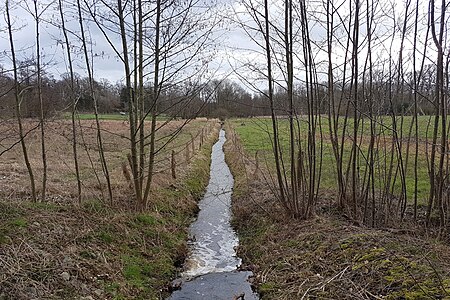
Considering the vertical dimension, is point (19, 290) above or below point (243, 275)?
above

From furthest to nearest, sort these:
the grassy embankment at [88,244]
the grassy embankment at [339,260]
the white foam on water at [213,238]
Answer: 1. the white foam on water at [213,238]
2. the grassy embankment at [88,244]
3. the grassy embankment at [339,260]

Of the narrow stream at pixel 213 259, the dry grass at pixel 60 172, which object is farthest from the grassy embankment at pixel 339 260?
the dry grass at pixel 60 172

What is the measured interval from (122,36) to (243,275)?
5603 millimetres

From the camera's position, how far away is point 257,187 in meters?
12.9

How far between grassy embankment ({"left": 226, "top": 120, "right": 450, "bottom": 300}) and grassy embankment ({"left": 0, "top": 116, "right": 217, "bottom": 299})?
181cm

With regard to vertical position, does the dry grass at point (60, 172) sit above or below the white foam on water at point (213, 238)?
above

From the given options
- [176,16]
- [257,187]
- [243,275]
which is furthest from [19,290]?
[257,187]

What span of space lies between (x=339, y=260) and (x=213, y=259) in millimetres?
3122

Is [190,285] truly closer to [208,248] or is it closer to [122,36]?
[208,248]

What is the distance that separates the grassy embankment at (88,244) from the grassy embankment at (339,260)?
181cm

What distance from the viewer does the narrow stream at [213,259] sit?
6648mm

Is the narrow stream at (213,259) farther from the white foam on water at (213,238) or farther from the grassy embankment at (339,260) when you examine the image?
the grassy embankment at (339,260)

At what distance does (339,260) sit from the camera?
6.09m

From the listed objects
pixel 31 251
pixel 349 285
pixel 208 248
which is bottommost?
pixel 208 248
